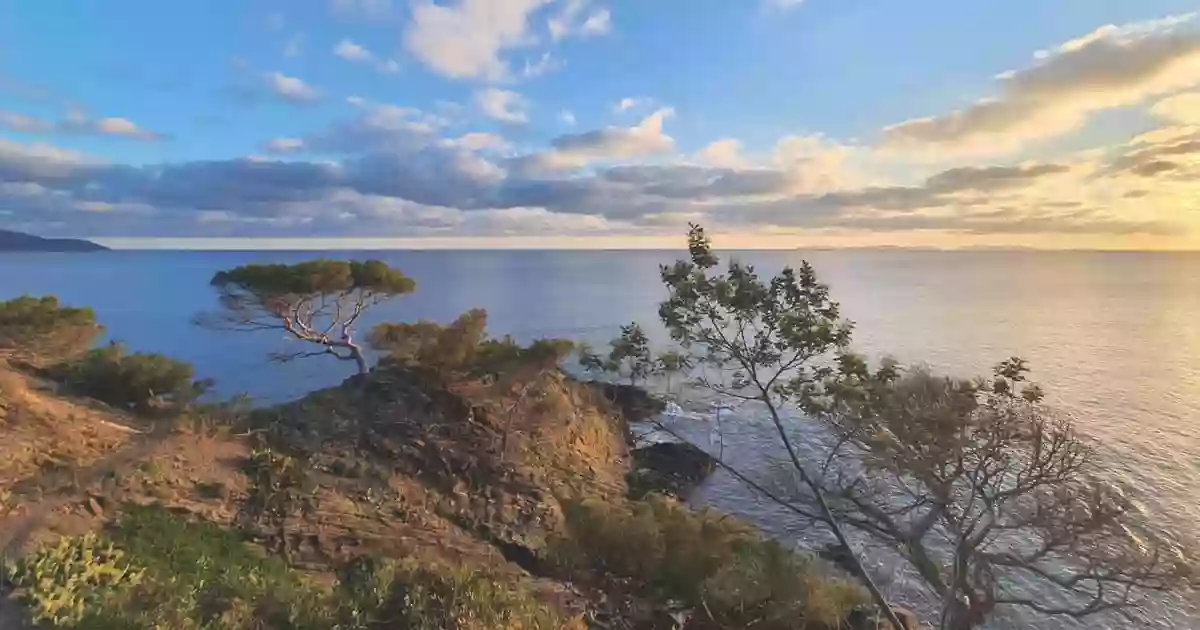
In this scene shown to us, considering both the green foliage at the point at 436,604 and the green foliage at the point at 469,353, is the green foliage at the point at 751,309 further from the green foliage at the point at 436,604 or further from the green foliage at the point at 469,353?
the green foliage at the point at 469,353

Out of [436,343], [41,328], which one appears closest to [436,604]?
[436,343]

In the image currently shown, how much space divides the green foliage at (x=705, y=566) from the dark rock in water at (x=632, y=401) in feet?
62.7

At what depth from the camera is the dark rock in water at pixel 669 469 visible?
25.4 meters

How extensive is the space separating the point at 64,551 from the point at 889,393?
14.5m

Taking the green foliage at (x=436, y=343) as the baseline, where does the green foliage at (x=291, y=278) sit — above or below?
above

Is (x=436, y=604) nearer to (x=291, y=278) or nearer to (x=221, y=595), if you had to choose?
(x=221, y=595)

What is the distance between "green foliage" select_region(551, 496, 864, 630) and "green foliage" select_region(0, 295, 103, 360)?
1778cm

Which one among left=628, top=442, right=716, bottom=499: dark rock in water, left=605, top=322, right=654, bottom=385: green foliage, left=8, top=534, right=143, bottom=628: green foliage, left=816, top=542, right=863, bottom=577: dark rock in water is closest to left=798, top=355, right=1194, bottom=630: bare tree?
left=816, top=542, right=863, bottom=577: dark rock in water

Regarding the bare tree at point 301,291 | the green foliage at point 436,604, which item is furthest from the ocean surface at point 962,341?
the bare tree at point 301,291

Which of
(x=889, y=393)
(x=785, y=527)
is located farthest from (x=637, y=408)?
(x=889, y=393)

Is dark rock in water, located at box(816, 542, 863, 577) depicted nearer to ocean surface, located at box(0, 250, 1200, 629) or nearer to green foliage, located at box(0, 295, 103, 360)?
ocean surface, located at box(0, 250, 1200, 629)

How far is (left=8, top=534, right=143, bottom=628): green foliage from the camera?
7770 mm

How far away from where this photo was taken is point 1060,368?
4344 cm

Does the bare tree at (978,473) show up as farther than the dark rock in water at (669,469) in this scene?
No
